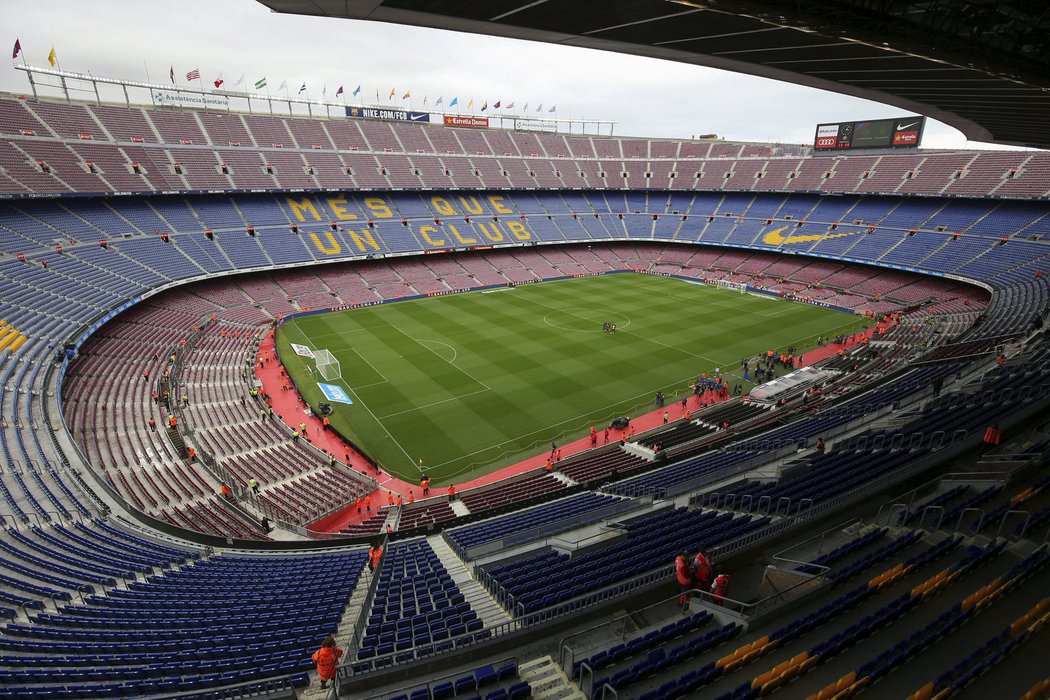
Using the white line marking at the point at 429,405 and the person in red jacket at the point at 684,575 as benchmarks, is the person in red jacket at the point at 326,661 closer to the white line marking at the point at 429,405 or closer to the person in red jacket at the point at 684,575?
the person in red jacket at the point at 684,575

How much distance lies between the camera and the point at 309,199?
58.0 metres

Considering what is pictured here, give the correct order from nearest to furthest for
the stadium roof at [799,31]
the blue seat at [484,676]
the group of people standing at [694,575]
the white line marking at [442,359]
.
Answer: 1. the stadium roof at [799,31]
2. the blue seat at [484,676]
3. the group of people standing at [694,575]
4. the white line marking at [442,359]

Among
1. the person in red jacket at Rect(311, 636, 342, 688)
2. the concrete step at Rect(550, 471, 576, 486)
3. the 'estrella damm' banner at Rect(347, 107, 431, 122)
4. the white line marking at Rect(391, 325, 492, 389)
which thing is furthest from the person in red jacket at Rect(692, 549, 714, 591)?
the 'estrella damm' banner at Rect(347, 107, 431, 122)

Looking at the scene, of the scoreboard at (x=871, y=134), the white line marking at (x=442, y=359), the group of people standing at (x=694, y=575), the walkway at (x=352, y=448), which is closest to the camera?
the group of people standing at (x=694, y=575)

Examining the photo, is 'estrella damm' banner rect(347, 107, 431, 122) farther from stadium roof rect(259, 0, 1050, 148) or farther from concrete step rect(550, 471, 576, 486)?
stadium roof rect(259, 0, 1050, 148)

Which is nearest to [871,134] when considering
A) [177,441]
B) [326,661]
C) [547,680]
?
[547,680]

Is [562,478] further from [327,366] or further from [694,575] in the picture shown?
[327,366]

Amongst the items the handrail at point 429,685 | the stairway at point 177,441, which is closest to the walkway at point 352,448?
the stairway at point 177,441

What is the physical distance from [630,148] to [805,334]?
171 feet

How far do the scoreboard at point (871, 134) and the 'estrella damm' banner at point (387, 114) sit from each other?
51779mm

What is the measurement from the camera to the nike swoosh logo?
188 ft

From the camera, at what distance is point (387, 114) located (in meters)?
70.3

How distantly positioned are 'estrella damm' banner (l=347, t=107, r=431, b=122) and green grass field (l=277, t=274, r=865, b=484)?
3333cm

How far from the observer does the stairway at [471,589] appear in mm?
10266
